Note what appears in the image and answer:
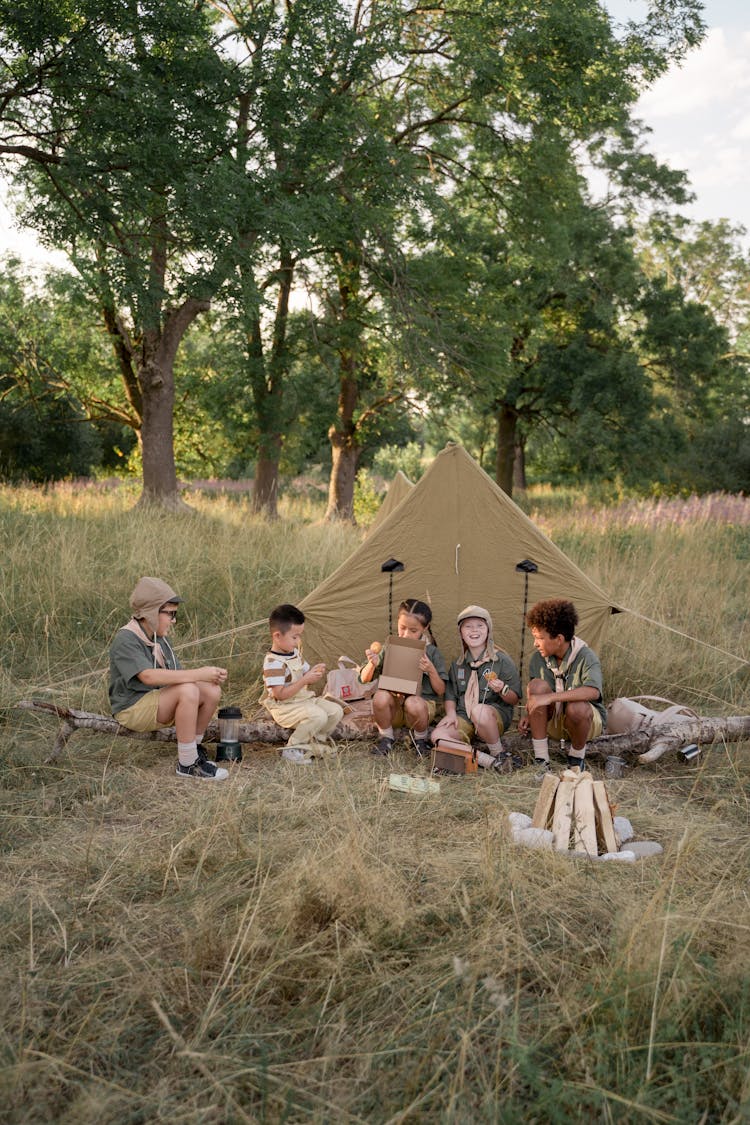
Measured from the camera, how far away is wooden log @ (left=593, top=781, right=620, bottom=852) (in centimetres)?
360

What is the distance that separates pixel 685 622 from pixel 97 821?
522cm

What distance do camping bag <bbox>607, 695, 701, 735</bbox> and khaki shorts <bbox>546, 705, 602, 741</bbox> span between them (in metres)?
0.21

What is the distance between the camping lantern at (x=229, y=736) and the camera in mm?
4863

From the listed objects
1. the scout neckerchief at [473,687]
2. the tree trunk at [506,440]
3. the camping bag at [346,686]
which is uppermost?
the tree trunk at [506,440]

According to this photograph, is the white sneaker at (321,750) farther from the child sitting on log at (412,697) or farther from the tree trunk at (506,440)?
the tree trunk at (506,440)

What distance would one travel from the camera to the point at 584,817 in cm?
362

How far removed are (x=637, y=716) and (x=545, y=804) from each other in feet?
5.57

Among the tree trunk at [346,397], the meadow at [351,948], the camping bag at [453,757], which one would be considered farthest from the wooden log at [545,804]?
the tree trunk at [346,397]

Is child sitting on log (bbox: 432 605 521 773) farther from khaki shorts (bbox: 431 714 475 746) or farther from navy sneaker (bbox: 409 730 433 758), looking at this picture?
navy sneaker (bbox: 409 730 433 758)

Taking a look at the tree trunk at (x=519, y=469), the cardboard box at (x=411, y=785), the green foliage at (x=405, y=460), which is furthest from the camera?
the green foliage at (x=405, y=460)

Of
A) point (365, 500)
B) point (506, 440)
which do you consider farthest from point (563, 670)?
point (506, 440)

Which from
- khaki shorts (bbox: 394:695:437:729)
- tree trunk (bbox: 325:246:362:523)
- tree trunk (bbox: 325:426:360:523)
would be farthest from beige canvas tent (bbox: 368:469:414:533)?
tree trunk (bbox: 325:426:360:523)

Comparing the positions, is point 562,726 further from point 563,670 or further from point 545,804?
point 545,804

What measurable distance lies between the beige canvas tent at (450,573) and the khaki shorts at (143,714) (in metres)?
1.45
